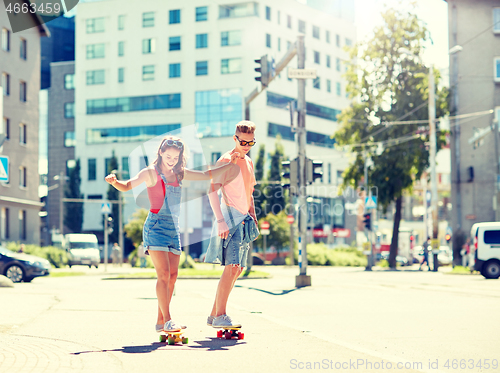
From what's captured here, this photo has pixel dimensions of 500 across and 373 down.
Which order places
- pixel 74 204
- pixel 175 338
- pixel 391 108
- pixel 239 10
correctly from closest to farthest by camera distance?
pixel 175 338 < pixel 391 108 < pixel 239 10 < pixel 74 204

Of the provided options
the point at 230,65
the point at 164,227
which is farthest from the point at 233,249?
the point at 230,65

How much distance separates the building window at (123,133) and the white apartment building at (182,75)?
0.10 metres

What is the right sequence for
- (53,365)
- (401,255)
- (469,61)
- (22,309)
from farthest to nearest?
(401,255), (469,61), (22,309), (53,365)

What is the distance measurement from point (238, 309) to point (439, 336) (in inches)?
149

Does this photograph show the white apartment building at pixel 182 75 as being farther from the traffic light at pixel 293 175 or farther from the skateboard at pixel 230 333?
the skateboard at pixel 230 333

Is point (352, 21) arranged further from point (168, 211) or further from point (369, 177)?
point (168, 211)

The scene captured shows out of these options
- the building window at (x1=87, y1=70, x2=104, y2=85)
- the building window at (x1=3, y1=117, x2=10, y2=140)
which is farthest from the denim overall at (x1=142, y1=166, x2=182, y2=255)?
A: the building window at (x1=87, y1=70, x2=104, y2=85)

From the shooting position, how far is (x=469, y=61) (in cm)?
3575

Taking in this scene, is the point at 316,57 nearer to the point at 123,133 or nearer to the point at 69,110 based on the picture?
the point at 123,133

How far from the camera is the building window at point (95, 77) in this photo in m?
68.9

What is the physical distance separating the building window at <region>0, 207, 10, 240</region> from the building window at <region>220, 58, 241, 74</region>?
29.5m

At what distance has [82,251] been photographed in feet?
144

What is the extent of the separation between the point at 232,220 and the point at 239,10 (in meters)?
60.8

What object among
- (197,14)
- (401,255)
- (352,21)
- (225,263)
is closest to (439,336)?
(225,263)
